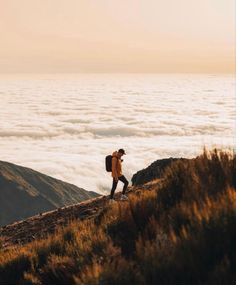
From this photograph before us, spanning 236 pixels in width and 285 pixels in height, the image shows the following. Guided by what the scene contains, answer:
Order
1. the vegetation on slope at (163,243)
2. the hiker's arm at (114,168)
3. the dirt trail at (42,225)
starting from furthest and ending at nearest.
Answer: the hiker's arm at (114,168), the dirt trail at (42,225), the vegetation on slope at (163,243)

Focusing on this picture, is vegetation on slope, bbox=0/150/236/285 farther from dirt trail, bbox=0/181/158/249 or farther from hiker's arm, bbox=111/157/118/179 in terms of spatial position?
hiker's arm, bbox=111/157/118/179

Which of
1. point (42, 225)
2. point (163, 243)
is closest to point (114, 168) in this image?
point (42, 225)

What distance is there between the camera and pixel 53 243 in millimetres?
8523

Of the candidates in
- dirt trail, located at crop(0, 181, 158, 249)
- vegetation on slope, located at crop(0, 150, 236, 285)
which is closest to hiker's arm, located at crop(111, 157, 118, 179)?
dirt trail, located at crop(0, 181, 158, 249)

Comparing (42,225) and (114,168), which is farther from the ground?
(114,168)

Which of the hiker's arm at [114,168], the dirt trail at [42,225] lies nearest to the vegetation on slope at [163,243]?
the dirt trail at [42,225]

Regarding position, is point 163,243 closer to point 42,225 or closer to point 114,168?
point 42,225

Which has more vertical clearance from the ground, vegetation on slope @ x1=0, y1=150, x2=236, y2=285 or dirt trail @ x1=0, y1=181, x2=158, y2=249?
vegetation on slope @ x1=0, y1=150, x2=236, y2=285

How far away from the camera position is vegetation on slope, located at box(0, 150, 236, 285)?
15.9 ft

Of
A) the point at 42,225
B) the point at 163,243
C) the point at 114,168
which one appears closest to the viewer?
the point at 163,243

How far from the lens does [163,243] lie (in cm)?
523

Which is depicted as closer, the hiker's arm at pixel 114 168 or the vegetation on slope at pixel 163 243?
the vegetation on slope at pixel 163 243

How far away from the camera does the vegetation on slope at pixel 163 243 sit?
4.83 metres

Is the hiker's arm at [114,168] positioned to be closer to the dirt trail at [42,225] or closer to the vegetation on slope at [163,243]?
the dirt trail at [42,225]
